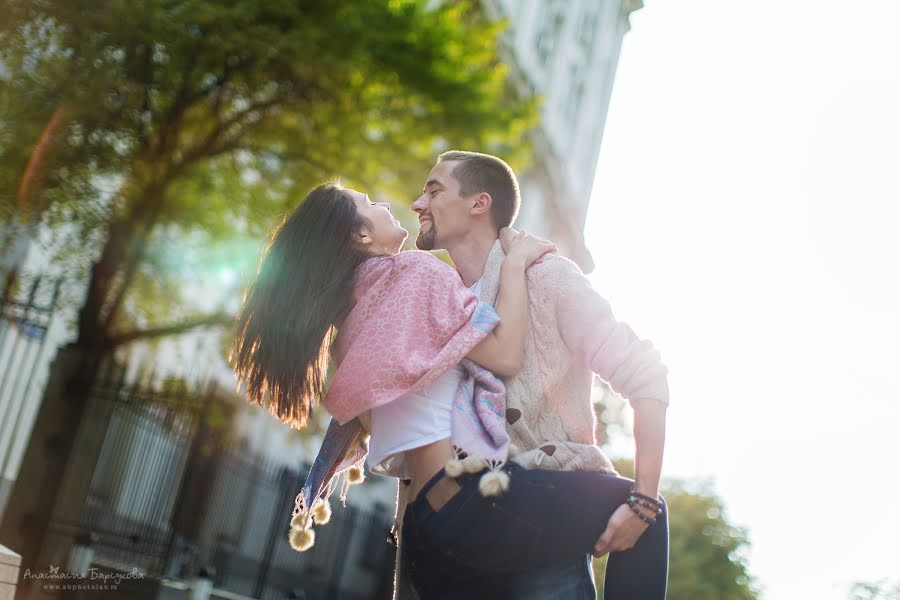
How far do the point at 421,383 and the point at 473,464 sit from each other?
278 millimetres

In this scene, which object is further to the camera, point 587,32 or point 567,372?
point 587,32

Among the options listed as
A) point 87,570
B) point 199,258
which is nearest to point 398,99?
point 199,258

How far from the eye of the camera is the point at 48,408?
440 inches

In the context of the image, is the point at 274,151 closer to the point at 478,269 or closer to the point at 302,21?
the point at 302,21

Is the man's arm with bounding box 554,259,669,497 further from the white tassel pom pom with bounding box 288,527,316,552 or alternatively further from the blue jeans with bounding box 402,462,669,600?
the white tassel pom pom with bounding box 288,527,316,552

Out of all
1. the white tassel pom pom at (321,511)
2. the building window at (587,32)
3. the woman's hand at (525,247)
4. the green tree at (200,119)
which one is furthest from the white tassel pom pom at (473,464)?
the building window at (587,32)

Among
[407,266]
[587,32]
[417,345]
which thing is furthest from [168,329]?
[587,32]

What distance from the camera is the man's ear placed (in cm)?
337

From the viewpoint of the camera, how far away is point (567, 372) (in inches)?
116

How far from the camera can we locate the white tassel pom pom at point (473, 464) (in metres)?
2.64

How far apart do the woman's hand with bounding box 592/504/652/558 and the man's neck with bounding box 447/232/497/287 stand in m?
1.00

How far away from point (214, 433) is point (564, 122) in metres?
28.6

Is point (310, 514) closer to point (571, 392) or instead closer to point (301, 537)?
point (301, 537)

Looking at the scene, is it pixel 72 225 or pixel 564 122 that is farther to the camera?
pixel 564 122
